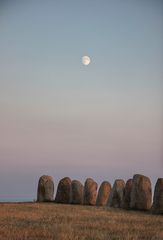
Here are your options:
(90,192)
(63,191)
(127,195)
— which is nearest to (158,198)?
(127,195)

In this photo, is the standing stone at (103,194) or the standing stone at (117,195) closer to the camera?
the standing stone at (117,195)

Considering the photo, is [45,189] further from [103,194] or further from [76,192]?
[103,194]

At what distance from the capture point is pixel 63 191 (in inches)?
1608

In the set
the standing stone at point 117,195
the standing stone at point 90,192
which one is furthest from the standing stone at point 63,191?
the standing stone at point 117,195

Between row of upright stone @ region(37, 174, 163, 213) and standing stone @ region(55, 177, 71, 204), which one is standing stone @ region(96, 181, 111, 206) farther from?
standing stone @ region(55, 177, 71, 204)

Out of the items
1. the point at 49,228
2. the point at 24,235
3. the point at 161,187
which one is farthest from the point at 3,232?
the point at 161,187

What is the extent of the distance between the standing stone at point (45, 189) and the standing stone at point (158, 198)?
1213 cm

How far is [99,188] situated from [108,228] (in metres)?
22.1

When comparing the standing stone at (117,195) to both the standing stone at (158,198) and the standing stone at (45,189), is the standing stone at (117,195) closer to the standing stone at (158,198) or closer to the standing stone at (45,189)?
the standing stone at (158,198)

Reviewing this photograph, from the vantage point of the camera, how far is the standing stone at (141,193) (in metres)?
33.5

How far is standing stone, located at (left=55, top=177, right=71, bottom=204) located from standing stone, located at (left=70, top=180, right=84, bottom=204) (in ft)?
1.28

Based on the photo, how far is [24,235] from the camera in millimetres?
16203

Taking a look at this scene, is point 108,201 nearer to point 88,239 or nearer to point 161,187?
point 161,187

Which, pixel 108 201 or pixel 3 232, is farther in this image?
pixel 108 201
